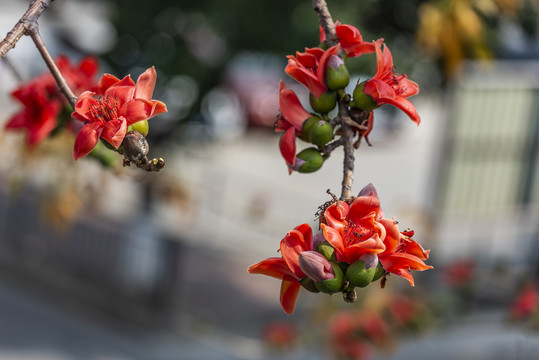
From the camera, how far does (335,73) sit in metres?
1.10

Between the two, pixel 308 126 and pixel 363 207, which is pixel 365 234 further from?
pixel 308 126

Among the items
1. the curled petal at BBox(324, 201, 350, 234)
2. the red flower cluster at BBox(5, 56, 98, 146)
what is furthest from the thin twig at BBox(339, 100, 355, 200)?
the red flower cluster at BBox(5, 56, 98, 146)

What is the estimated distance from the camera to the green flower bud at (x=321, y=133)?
110 cm

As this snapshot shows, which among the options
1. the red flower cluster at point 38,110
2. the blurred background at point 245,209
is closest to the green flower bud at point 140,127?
the blurred background at point 245,209

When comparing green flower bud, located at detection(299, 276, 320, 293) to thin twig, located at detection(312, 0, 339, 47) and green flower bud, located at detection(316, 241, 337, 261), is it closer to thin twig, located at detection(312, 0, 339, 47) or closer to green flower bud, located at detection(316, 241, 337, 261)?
green flower bud, located at detection(316, 241, 337, 261)

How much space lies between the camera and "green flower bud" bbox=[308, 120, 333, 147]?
1103mm

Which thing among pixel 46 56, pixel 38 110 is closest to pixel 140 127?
pixel 46 56

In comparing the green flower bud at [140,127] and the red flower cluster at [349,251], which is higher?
the green flower bud at [140,127]

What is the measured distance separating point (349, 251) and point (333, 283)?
0.16 ft

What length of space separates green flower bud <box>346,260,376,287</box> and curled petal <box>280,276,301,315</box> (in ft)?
0.34

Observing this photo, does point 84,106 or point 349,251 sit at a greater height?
point 84,106

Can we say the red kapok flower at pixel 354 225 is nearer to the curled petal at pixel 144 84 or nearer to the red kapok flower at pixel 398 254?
the red kapok flower at pixel 398 254

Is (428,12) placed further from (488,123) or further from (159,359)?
(488,123)

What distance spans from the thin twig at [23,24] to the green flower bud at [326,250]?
1.63ft
